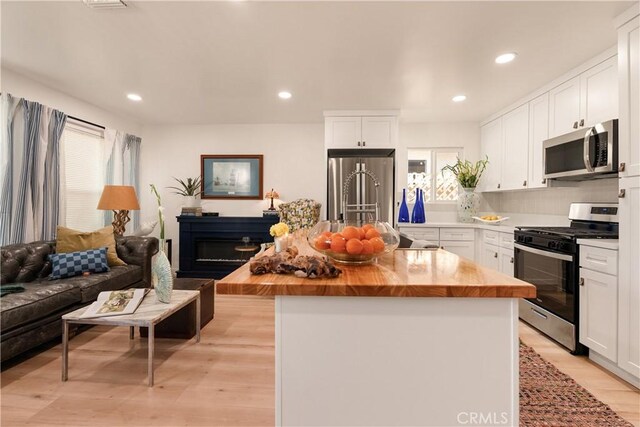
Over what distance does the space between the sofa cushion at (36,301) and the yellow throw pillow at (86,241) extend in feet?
1.49

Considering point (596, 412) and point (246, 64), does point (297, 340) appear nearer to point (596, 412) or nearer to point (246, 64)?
point (596, 412)

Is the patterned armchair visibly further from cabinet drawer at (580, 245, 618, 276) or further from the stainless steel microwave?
cabinet drawer at (580, 245, 618, 276)

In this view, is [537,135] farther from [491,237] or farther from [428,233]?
[428,233]

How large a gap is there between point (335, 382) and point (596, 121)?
3010mm

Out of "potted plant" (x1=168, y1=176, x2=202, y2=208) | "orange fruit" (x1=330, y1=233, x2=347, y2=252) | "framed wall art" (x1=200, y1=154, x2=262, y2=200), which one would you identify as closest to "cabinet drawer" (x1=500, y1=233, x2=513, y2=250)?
"orange fruit" (x1=330, y1=233, x2=347, y2=252)

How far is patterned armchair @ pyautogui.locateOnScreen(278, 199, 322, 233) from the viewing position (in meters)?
4.50

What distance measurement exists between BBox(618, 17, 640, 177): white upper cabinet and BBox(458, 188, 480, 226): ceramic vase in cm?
241

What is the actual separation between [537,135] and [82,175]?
5.47 meters

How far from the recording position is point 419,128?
193 inches

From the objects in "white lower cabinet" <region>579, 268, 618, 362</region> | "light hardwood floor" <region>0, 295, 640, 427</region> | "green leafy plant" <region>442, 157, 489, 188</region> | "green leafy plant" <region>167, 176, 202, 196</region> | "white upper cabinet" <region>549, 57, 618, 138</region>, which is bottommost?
"light hardwood floor" <region>0, 295, 640, 427</region>

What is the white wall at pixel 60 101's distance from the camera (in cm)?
311

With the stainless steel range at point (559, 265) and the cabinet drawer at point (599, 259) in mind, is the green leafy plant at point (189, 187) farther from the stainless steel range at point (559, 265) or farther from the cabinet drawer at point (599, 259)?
the cabinet drawer at point (599, 259)

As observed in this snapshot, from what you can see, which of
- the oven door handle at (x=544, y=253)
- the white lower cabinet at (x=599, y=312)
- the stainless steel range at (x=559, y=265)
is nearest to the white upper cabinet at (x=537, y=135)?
the stainless steel range at (x=559, y=265)

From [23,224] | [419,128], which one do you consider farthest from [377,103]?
[23,224]
